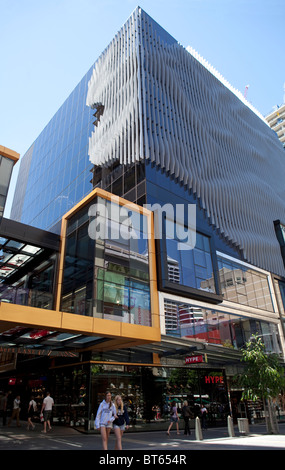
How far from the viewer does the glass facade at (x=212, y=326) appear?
1953cm

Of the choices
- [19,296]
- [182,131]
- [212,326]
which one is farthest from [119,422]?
[182,131]

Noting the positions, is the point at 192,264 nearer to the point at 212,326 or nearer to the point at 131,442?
the point at 212,326

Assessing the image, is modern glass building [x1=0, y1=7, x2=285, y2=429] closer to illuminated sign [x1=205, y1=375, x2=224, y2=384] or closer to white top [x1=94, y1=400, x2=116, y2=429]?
illuminated sign [x1=205, y1=375, x2=224, y2=384]

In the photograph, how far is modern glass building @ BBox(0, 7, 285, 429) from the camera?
16.8 m

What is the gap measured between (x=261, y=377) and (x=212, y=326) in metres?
5.43

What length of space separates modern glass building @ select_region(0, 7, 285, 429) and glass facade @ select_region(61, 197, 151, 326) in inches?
3.1

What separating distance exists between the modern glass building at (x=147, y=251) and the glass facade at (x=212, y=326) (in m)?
0.12

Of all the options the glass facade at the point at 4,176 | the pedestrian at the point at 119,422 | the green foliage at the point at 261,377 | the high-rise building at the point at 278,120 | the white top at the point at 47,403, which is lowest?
the pedestrian at the point at 119,422

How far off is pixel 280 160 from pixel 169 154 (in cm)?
2872

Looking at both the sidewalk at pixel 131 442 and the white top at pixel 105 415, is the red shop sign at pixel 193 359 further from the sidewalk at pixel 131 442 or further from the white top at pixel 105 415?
the white top at pixel 105 415

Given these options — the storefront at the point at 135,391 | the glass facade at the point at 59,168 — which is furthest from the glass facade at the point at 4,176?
the glass facade at the point at 59,168

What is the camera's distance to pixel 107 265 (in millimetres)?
17703

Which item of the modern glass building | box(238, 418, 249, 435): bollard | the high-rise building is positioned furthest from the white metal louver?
the high-rise building
